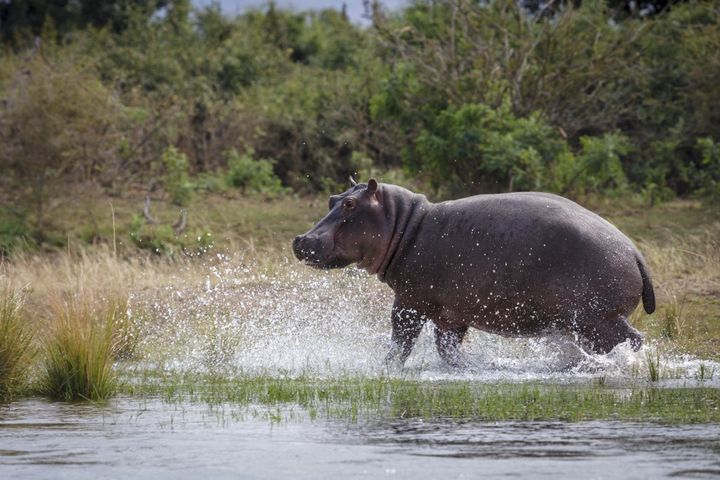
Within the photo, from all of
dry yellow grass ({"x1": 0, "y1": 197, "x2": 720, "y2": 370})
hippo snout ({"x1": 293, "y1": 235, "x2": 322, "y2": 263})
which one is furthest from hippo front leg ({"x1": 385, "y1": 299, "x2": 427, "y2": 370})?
dry yellow grass ({"x1": 0, "y1": 197, "x2": 720, "y2": 370})

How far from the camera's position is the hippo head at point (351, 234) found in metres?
9.11

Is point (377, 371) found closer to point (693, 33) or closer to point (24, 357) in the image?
point (24, 357)

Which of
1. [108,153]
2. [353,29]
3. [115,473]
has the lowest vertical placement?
[115,473]

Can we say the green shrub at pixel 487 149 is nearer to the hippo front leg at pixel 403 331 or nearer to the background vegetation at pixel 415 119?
the background vegetation at pixel 415 119

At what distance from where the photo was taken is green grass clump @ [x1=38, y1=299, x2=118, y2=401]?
7.70 meters

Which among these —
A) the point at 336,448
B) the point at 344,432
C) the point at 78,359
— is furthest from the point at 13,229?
the point at 336,448

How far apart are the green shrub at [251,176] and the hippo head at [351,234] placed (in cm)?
1233

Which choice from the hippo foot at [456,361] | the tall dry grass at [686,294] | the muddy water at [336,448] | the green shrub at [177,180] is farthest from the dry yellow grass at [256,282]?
the green shrub at [177,180]

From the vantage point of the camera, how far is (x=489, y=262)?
8742mm

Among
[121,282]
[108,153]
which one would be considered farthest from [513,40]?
[121,282]

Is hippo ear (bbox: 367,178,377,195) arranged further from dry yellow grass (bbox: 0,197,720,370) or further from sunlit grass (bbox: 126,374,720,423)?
dry yellow grass (bbox: 0,197,720,370)

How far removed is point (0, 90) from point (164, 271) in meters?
7.98

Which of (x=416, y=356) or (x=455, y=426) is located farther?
(x=416, y=356)

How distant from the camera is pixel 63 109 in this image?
18750 millimetres
